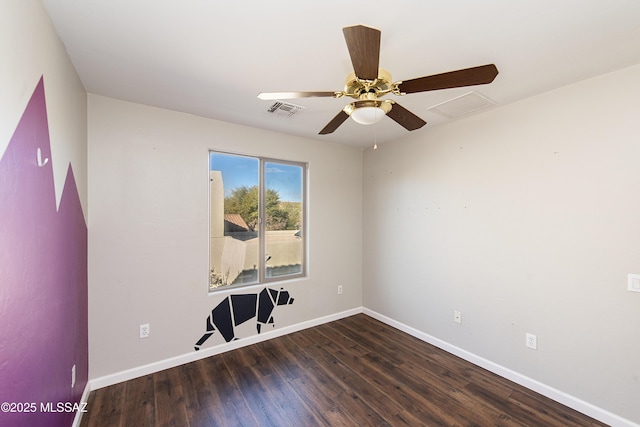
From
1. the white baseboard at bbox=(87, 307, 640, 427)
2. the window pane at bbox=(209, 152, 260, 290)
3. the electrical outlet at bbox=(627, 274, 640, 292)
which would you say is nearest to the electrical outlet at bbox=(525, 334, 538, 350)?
the white baseboard at bbox=(87, 307, 640, 427)

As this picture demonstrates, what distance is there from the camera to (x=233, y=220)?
3.06 meters

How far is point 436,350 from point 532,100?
265 cm

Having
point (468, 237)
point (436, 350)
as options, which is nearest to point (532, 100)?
point (468, 237)

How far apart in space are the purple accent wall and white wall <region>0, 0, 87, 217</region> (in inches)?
3.2

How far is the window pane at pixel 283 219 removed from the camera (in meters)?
3.32

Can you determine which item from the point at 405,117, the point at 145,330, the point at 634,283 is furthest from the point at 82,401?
the point at 634,283

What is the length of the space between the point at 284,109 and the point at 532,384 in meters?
3.31

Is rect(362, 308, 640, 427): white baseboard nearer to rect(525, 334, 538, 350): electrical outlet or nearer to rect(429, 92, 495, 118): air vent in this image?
rect(525, 334, 538, 350): electrical outlet

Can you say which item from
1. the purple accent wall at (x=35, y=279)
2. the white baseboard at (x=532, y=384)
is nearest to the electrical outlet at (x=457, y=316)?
the white baseboard at (x=532, y=384)

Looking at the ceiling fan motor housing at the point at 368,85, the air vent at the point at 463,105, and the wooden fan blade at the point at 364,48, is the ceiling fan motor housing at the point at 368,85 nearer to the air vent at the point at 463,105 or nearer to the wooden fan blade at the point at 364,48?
the wooden fan blade at the point at 364,48

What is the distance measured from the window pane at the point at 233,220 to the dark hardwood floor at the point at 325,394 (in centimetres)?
88

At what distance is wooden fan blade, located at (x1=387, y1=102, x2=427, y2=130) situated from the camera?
5.74 feet

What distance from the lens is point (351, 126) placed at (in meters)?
3.03

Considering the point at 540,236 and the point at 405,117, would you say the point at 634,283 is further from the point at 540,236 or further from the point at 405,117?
the point at 405,117
